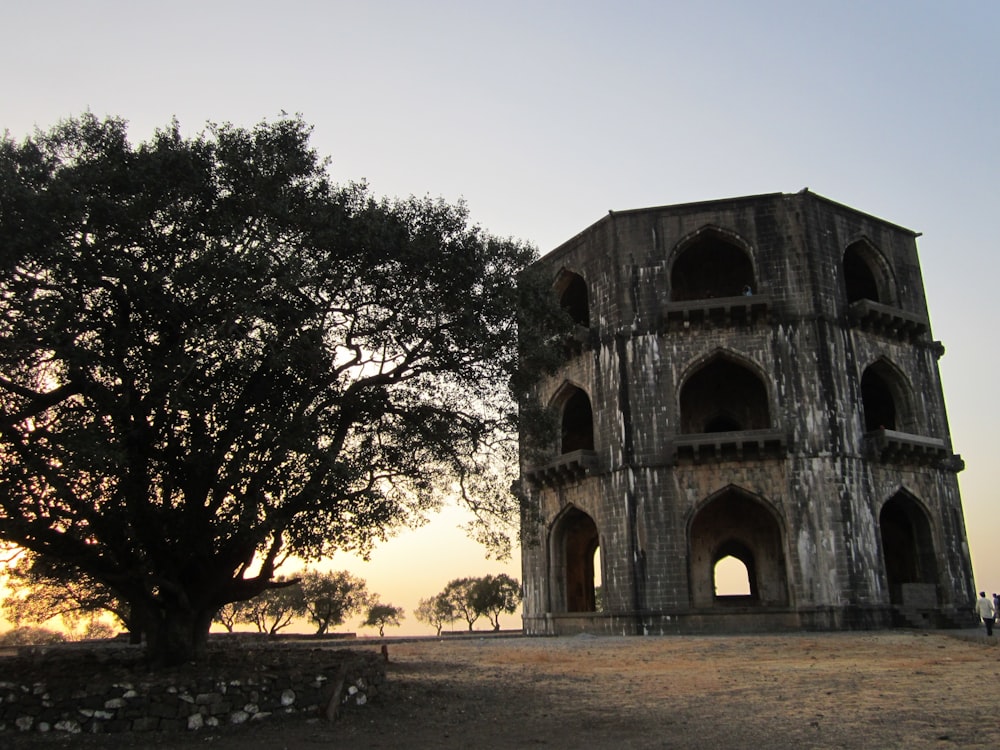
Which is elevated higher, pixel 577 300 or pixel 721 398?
pixel 577 300

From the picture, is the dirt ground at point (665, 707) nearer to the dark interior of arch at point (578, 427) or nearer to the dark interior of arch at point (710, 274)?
the dark interior of arch at point (578, 427)

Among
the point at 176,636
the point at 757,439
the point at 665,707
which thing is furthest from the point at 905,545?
the point at 176,636

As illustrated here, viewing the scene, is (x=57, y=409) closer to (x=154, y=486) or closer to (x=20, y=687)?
(x=154, y=486)

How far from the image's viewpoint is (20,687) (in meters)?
11.3

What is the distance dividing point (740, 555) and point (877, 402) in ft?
27.8

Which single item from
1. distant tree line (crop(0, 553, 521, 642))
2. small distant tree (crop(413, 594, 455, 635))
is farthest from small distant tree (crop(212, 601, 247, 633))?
small distant tree (crop(413, 594, 455, 635))

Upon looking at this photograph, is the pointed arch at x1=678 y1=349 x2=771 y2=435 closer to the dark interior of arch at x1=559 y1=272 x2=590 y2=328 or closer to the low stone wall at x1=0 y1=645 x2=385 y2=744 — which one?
the dark interior of arch at x1=559 y1=272 x2=590 y2=328

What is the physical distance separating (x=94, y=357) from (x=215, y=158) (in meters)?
4.07

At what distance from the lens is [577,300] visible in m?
37.7

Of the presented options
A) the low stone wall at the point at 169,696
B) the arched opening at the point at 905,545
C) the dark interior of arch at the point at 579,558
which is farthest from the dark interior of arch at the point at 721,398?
the low stone wall at the point at 169,696

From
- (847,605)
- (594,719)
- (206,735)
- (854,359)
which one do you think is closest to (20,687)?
(206,735)

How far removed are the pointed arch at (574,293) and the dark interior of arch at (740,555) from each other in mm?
10463

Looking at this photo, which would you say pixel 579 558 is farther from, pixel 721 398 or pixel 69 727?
pixel 69 727

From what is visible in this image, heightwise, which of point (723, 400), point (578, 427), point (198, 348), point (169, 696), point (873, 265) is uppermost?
point (873, 265)
